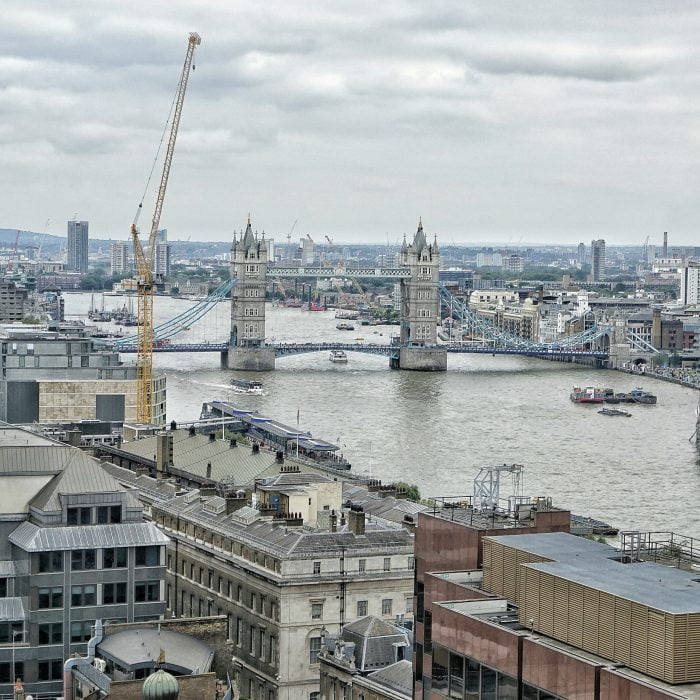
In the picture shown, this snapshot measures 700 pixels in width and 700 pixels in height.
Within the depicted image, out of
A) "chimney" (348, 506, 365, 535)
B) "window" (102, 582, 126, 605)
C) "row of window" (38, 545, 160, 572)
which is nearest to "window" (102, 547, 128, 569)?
"row of window" (38, 545, 160, 572)

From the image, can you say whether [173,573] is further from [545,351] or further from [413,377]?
[545,351]

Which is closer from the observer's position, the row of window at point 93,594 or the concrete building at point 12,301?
the row of window at point 93,594

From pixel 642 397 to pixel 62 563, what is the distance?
2729 inches

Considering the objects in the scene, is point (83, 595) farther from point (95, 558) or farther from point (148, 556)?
point (148, 556)

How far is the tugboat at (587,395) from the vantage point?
90500mm

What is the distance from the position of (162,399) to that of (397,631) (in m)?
39.4

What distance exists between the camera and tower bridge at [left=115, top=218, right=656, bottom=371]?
112 metres

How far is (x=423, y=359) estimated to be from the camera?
4405 inches

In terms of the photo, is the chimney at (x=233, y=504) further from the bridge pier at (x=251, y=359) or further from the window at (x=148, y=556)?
the bridge pier at (x=251, y=359)

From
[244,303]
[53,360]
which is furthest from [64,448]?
[244,303]

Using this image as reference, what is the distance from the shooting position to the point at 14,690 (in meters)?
24.8

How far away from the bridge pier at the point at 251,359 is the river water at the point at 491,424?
117 cm

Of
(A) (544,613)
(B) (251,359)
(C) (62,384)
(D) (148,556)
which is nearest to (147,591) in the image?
(D) (148,556)

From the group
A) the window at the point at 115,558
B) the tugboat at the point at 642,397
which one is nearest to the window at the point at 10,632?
the window at the point at 115,558
